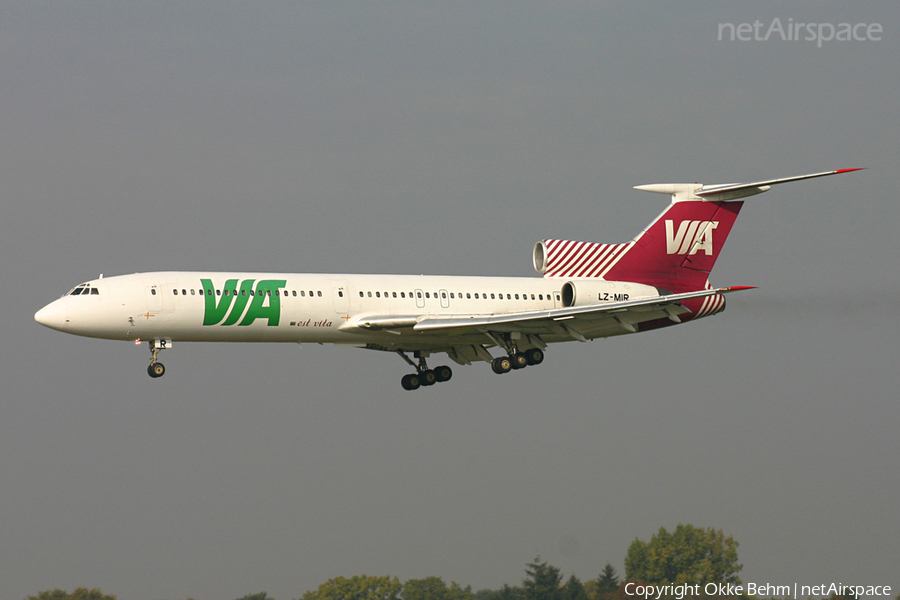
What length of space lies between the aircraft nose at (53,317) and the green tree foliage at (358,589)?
27.3 meters

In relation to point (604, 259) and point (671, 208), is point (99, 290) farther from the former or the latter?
point (671, 208)

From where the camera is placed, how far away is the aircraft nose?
37.2 m

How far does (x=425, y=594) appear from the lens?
2389 inches

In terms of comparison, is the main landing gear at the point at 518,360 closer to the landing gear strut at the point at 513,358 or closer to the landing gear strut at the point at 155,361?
the landing gear strut at the point at 513,358

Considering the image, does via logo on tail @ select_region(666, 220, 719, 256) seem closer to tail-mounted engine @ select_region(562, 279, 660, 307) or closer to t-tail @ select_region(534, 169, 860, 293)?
t-tail @ select_region(534, 169, 860, 293)

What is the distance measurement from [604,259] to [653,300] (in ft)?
16.9

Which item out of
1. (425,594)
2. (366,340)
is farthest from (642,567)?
(366,340)

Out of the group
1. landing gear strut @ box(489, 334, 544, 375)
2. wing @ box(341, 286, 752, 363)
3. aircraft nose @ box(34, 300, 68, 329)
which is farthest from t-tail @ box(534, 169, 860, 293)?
aircraft nose @ box(34, 300, 68, 329)

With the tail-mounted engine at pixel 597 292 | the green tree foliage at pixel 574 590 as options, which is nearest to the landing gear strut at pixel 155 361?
the tail-mounted engine at pixel 597 292

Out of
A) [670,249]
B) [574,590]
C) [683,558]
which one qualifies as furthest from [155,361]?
[683,558]

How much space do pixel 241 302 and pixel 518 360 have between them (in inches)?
423

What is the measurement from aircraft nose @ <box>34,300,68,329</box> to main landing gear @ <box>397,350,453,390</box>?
1383 centimetres

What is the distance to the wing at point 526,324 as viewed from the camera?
131 feet

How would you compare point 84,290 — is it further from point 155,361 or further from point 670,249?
point 670,249
